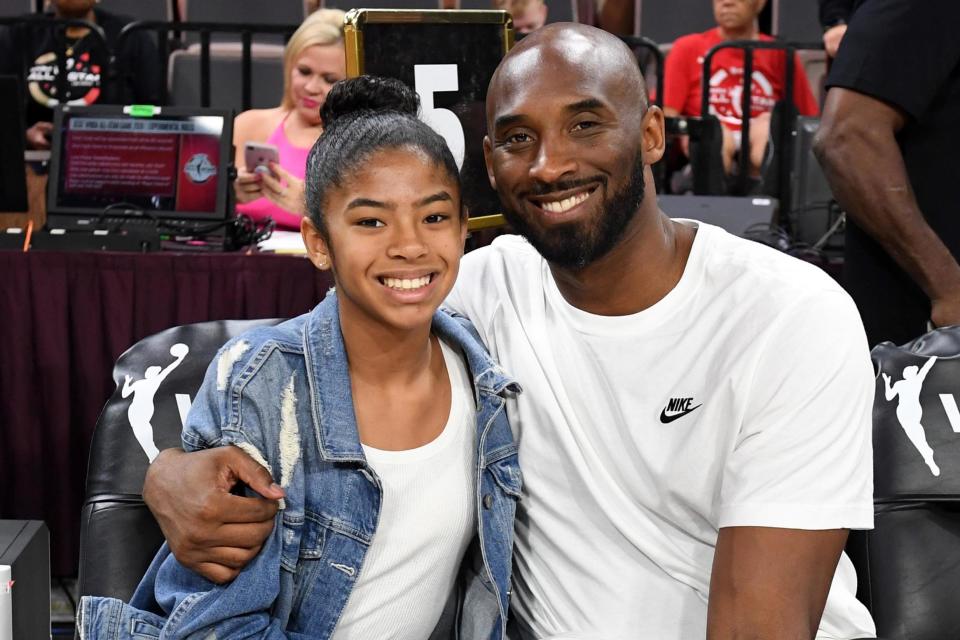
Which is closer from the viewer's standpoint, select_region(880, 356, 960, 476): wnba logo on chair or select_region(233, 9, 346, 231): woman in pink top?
select_region(880, 356, 960, 476): wnba logo on chair

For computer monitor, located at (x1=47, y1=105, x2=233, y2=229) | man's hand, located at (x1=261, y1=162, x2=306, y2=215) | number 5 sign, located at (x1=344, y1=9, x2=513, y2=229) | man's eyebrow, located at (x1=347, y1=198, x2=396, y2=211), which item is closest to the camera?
man's eyebrow, located at (x1=347, y1=198, x2=396, y2=211)

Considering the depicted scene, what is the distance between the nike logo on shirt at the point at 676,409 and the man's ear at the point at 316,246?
0.52 metres

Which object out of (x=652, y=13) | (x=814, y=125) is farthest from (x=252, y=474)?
(x=652, y=13)

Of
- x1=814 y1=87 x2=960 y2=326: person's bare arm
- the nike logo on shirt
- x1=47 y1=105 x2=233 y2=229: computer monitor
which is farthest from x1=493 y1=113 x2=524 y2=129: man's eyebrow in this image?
x1=47 y1=105 x2=233 y2=229: computer monitor

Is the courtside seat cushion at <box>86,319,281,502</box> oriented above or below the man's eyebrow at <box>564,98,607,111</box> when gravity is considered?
below

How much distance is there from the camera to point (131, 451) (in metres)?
1.98

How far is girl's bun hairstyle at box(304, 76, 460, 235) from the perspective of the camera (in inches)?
68.7

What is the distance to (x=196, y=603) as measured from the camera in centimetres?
162

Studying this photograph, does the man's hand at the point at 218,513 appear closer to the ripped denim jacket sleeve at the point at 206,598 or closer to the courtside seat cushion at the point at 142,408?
the ripped denim jacket sleeve at the point at 206,598

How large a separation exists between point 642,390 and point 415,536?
387mm

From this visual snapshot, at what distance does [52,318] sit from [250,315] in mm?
529

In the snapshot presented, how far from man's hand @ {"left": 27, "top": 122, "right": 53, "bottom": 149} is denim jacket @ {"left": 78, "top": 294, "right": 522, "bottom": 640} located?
11.8 feet

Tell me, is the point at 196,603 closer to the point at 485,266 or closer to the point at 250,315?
the point at 485,266

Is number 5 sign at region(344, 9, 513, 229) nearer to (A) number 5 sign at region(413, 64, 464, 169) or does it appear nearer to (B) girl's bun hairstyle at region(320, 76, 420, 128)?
(A) number 5 sign at region(413, 64, 464, 169)
